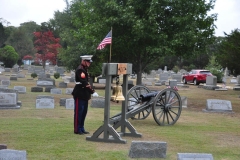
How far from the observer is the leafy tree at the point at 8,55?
67.5 meters

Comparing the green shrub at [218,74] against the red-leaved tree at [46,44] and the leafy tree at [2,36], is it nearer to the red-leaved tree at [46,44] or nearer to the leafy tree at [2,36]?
the red-leaved tree at [46,44]

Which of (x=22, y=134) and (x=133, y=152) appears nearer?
(x=133, y=152)

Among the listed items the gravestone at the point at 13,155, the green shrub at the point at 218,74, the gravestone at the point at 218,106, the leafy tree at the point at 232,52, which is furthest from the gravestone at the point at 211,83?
the gravestone at the point at 13,155

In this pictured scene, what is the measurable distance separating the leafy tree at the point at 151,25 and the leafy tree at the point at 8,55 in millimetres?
44233

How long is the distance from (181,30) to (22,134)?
13.8 m

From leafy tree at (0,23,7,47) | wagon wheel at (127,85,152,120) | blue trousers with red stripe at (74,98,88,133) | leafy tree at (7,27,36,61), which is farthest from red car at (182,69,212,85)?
leafy tree at (0,23,7,47)

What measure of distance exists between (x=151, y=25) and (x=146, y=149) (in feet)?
47.0

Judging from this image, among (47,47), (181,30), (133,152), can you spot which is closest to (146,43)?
(181,30)

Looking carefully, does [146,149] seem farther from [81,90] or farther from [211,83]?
[211,83]

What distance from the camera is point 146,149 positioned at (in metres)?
8.89

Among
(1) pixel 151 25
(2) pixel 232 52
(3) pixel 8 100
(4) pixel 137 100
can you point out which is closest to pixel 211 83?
(2) pixel 232 52

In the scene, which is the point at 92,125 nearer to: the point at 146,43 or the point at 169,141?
the point at 169,141

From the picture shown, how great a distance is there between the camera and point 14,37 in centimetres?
7806

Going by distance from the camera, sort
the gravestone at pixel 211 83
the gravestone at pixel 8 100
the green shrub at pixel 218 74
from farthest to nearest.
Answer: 1. the green shrub at pixel 218 74
2. the gravestone at pixel 211 83
3. the gravestone at pixel 8 100
